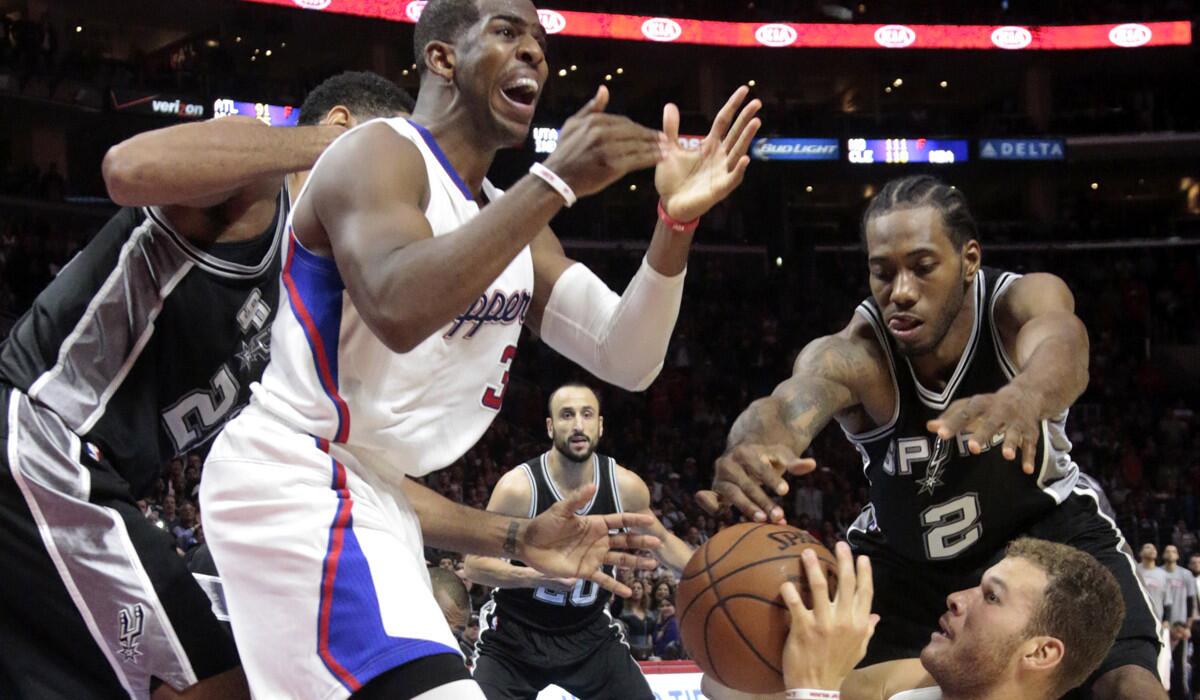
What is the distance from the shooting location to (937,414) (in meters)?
4.38

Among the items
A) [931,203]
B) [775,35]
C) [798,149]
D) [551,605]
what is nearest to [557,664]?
[551,605]

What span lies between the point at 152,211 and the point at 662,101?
2613 centimetres

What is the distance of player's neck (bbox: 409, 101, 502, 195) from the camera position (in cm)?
305

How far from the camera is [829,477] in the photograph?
62.0 ft

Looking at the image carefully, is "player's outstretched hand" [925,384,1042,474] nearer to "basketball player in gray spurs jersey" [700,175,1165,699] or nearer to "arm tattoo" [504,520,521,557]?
"basketball player in gray spurs jersey" [700,175,1165,699]

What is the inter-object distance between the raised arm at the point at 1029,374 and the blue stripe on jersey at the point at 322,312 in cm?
136

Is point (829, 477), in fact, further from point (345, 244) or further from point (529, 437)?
point (345, 244)

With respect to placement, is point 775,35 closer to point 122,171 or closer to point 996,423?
point 996,423

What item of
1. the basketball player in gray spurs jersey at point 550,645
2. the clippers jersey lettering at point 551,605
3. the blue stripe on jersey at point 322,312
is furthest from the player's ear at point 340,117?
the clippers jersey lettering at point 551,605

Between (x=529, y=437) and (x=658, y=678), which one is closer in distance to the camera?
(x=658, y=678)

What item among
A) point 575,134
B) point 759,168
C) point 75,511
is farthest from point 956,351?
point 759,168

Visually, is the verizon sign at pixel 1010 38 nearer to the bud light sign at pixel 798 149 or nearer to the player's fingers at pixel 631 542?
the bud light sign at pixel 798 149

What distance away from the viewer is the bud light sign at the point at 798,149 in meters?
26.3

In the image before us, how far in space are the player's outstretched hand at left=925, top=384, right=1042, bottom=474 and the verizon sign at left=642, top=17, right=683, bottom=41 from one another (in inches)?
928
